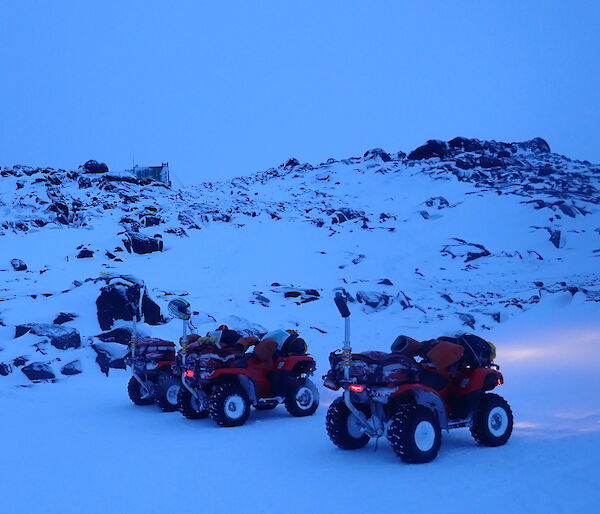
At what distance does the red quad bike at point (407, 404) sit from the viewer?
7125 millimetres

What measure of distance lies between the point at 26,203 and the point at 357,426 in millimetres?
33435

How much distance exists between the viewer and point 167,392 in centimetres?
1185

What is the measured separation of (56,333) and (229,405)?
24.9ft

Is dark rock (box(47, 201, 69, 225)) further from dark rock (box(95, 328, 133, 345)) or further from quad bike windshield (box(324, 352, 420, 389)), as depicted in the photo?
quad bike windshield (box(324, 352, 420, 389))

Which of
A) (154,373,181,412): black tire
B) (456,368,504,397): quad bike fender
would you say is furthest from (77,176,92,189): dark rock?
(456,368,504,397): quad bike fender

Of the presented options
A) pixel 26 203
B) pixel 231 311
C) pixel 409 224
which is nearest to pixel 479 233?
pixel 409 224

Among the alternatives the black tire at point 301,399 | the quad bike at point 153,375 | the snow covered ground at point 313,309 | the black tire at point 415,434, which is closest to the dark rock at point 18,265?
the snow covered ground at point 313,309

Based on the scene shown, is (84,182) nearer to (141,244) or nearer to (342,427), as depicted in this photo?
(141,244)

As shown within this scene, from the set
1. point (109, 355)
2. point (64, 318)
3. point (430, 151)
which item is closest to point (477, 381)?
point (109, 355)

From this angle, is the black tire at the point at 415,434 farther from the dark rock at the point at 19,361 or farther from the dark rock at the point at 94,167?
the dark rock at the point at 94,167

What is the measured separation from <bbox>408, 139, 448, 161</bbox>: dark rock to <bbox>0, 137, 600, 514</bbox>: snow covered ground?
8.23 ft

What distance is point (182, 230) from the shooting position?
102ft

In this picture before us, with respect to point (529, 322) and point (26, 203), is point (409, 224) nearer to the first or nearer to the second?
point (529, 322)

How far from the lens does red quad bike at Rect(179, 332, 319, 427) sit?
10055mm
